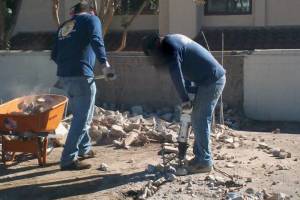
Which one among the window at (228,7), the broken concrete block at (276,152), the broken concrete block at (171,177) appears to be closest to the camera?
the broken concrete block at (171,177)

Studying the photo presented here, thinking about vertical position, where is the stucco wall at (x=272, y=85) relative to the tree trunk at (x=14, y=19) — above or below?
below

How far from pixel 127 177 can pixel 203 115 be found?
46.6 inches

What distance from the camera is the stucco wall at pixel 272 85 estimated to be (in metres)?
12.9

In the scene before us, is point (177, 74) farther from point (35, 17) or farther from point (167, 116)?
point (35, 17)

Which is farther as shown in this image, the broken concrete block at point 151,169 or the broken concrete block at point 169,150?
the broken concrete block at point 169,150

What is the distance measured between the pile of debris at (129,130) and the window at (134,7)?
1056 centimetres

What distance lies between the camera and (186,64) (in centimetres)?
827

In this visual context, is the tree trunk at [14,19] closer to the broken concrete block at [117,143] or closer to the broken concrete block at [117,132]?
the broken concrete block at [117,132]

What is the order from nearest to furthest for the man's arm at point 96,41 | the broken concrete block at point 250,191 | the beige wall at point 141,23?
the broken concrete block at point 250,191 < the man's arm at point 96,41 < the beige wall at point 141,23

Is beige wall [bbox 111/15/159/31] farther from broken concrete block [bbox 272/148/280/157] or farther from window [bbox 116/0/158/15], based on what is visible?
broken concrete block [bbox 272/148/280/157]

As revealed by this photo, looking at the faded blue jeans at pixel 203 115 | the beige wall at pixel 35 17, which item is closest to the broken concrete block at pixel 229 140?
the faded blue jeans at pixel 203 115

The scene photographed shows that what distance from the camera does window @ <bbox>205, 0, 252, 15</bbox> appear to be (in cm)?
2178

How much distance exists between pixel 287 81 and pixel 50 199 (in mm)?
6217

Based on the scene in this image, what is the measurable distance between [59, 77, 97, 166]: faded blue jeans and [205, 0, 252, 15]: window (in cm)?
1360
